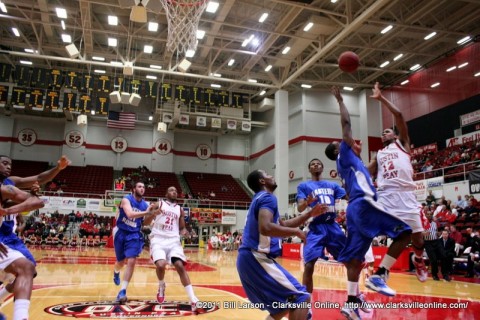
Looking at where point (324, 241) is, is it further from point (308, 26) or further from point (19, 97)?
point (19, 97)

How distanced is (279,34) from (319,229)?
1693 cm

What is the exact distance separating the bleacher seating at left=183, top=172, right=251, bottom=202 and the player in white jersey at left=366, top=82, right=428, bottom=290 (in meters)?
27.2

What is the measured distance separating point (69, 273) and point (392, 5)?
56.5 feet

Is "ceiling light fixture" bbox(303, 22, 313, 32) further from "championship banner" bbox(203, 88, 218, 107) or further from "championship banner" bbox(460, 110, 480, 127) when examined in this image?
"championship banner" bbox(460, 110, 480, 127)

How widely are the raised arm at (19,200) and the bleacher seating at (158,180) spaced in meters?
26.1

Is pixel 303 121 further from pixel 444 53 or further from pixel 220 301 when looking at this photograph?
pixel 220 301

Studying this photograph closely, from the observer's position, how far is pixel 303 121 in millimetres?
28484

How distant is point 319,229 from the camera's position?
5004 millimetres

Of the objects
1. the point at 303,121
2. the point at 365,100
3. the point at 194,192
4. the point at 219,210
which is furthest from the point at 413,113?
the point at 194,192

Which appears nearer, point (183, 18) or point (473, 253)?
point (473, 253)

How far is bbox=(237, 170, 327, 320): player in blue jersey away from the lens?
322 cm

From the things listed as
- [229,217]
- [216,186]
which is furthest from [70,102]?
[216,186]

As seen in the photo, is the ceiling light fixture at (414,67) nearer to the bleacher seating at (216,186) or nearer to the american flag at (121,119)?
the bleacher seating at (216,186)

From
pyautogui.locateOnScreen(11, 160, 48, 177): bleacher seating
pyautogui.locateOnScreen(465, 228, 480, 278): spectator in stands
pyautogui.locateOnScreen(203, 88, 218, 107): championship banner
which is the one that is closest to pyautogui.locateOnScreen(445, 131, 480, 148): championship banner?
pyautogui.locateOnScreen(465, 228, 480, 278): spectator in stands
